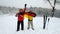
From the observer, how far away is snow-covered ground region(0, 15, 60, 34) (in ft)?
3.64

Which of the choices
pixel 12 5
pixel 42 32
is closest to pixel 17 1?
pixel 12 5

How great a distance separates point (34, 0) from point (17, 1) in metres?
0.14

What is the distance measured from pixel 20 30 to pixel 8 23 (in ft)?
0.37

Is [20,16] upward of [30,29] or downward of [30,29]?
upward

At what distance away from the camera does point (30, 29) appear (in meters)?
1.13

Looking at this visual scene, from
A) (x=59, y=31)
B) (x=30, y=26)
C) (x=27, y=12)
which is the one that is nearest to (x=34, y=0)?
(x=27, y=12)

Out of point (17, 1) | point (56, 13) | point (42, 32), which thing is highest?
point (17, 1)

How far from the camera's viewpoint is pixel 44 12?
3.76 ft

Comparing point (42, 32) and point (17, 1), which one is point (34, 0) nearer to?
point (17, 1)

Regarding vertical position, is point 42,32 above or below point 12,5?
below

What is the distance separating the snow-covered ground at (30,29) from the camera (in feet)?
3.64

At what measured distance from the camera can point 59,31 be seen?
1128 millimetres

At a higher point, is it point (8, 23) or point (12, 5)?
point (12, 5)

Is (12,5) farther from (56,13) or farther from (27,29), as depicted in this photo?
(56,13)
